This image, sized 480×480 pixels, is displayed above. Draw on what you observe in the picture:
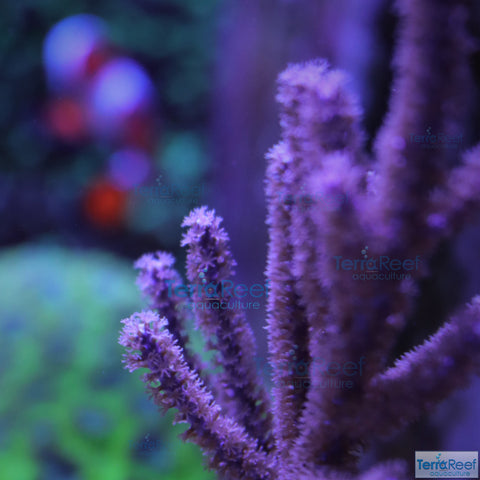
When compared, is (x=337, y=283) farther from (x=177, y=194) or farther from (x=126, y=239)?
(x=126, y=239)

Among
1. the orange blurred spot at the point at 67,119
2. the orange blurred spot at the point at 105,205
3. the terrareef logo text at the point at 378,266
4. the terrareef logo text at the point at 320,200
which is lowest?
the terrareef logo text at the point at 378,266

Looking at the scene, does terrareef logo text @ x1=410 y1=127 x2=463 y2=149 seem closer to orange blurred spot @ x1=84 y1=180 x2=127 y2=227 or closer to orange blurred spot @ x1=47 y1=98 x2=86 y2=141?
orange blurred spot @ x1=84 y1=180 x2=127 y2=227

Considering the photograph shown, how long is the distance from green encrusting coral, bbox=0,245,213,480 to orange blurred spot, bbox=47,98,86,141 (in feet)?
7.19

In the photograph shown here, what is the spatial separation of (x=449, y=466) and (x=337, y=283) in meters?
0.85

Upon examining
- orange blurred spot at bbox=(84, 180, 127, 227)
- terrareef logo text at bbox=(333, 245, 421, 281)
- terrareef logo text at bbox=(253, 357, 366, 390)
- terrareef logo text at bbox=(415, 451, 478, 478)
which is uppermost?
orange blurred spot at bbox=(84, 180, 127, 227)

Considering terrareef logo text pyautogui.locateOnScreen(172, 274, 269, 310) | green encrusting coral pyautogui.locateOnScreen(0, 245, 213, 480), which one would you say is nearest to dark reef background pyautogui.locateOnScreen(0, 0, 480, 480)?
green encrusting coral pyautogui.locateOnScreen(0, 245, 213, 480)

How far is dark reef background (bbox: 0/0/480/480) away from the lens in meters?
2.06

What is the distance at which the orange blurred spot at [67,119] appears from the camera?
15.2 ft

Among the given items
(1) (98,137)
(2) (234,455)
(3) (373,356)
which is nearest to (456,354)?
(3) (373,356)

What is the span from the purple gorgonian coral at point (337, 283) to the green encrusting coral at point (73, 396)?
39.5 inches

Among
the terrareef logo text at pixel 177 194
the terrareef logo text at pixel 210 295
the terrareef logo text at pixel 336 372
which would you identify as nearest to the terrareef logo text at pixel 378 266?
the terrareef logo text at pixel 336 372

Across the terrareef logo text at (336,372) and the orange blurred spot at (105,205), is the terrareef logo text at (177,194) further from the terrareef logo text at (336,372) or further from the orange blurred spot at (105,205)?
the orange blurred spot at (105,205)

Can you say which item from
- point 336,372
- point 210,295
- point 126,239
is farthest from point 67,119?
point 336,372

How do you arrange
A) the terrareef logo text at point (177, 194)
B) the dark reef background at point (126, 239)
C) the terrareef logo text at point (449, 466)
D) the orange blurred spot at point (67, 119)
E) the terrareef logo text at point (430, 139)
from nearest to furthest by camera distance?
the terrareef logo text at point (430, 139), the terrareef logo text at point (449, 466), the terrareef logo text at point (177, 194), the dark reef background at point (126, 239), the orange blurred spot at point (67, 119)
